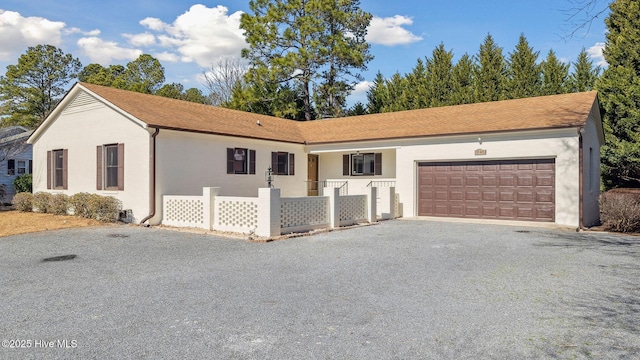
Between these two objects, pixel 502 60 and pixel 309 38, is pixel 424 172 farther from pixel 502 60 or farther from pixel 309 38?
pixel 309 38

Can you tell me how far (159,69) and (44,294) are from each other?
47731 millimetres

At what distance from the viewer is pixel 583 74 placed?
76.2ft

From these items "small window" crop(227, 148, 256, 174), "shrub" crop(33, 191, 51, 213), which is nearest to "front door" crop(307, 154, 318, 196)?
"small window" crop(227, 148, 256, 174)

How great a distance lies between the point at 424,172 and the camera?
16.3m

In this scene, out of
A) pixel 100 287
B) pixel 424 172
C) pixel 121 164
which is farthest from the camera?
pixel 424 172

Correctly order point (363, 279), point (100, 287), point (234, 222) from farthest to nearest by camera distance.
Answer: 1. point (234, 222)
2. point (363, 279)
3. point (100, 287)

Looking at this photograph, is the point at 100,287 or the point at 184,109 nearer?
the point at 100,287

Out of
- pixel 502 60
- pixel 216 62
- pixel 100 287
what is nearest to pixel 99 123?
pixel 100 287

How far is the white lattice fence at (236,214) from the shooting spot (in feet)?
37.0

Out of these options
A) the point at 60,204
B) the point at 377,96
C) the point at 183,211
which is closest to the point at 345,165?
the point at 183,211

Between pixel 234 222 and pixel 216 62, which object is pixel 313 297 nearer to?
pixel 234 222

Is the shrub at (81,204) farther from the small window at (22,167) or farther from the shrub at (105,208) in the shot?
the small window at (22,167)

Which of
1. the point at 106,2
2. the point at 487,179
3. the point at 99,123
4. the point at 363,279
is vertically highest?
the point at 106,2

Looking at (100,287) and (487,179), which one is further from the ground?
(487,179)
